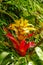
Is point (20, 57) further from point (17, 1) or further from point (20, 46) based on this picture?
point (17, 1)

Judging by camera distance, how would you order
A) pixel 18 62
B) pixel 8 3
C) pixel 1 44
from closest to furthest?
pixel 18 62
pixel 1 44
pixel 8 3

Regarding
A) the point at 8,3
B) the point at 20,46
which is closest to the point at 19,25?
the point at 20,46

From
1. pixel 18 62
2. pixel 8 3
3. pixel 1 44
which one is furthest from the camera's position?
pixel 8 3

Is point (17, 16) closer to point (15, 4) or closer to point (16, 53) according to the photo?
point (15, 4)

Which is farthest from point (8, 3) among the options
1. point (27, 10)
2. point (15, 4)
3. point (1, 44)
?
point (1, 44)

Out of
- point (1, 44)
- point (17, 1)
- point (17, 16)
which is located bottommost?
point (1, 44)

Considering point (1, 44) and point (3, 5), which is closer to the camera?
point (1, 44)

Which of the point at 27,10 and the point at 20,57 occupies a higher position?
the point at 27,10

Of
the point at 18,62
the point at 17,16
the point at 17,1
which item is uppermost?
the point at 17,1

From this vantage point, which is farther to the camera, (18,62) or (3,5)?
(3,5)
